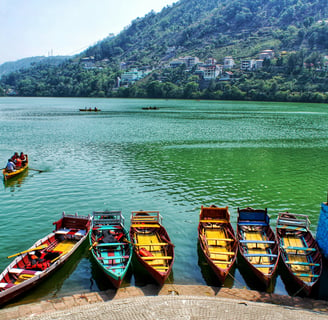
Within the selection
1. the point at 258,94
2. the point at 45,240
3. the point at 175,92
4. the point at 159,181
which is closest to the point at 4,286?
the point at 45,240

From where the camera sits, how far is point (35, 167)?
3528 cm

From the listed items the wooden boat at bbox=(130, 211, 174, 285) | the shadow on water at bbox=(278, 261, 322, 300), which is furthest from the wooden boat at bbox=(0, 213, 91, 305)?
the shadow on water at bbox=(278, 261, 322, 300)

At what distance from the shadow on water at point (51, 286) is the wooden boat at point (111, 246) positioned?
1.43 meters

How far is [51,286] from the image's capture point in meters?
14.1

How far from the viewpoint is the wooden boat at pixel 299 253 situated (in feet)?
45.1

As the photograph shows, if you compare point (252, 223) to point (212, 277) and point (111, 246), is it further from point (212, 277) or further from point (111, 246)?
point (111, 246)

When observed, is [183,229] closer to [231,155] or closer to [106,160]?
[106,160]

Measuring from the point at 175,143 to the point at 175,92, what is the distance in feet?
503

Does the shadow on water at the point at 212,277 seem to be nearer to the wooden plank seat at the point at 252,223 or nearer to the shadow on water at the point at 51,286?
the wooden plank seat at the point at 252,223

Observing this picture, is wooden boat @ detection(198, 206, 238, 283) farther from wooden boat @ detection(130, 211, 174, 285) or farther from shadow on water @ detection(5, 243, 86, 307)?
shadow on water @ detection(5, 243, 86, 307)

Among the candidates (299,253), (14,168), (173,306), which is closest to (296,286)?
(299,253)

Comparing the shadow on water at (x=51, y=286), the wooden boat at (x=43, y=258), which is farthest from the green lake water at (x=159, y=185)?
the wooden boat at (x=43, y=258)

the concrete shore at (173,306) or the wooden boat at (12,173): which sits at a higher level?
the wooden boat at (12,173)

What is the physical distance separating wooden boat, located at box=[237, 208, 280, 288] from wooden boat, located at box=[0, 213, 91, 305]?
8887mm
